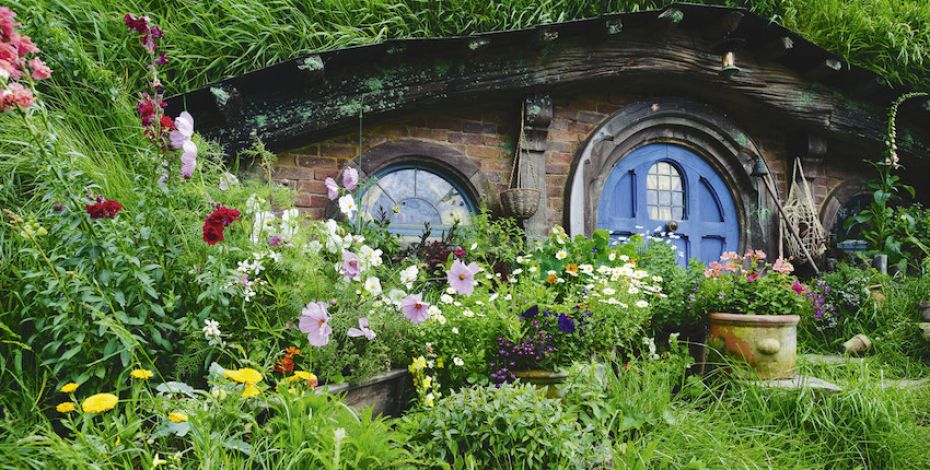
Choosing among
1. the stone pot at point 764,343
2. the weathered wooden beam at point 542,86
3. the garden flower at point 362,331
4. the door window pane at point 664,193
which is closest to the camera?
the garden flower at point 362,331

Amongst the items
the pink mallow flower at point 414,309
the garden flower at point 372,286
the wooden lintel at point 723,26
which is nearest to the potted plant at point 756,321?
the pink mallow flower at point 414,309

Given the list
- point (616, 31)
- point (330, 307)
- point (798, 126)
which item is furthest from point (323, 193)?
point (798, 126)

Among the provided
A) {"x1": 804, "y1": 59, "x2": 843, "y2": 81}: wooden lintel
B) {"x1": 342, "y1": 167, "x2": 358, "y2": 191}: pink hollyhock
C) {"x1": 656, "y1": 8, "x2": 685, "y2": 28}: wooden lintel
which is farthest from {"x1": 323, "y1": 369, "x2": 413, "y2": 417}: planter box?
{"x1": 804, "y1": 59, "x2": 843, "y2": 81}: wooden lintel

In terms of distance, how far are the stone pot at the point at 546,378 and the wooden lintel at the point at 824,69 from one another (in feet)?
15.4

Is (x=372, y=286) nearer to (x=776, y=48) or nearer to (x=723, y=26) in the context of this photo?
(x=723, y=26)

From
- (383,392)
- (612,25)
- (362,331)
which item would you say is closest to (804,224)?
(612,25)

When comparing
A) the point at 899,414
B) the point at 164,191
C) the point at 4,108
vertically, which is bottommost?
the point at 899,414

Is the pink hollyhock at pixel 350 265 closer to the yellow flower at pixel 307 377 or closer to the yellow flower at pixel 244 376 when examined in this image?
the yellow flower at pixel 307 377

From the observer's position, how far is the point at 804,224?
6121 mm

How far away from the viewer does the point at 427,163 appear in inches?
203

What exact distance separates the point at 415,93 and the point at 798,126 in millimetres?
4058

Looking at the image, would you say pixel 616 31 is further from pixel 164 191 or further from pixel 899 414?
pixel 164 191

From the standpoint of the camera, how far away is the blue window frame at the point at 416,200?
501cm

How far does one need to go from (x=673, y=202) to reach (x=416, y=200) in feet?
8.63
